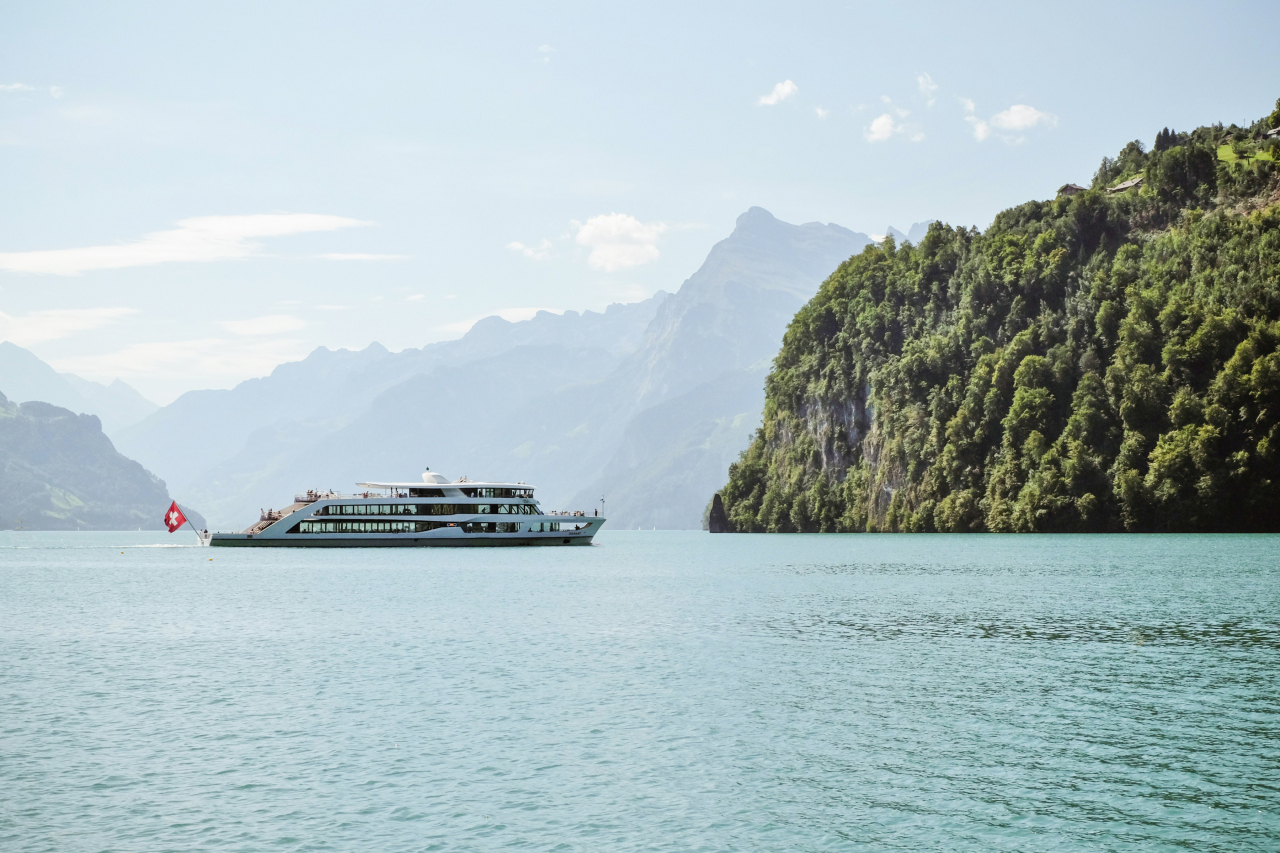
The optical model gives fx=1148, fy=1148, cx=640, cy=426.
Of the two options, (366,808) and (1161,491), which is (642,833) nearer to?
(366,808)

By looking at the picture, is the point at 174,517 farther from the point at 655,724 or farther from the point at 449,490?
the point at 655,724

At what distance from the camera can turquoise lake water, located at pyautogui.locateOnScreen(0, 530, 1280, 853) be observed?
87.4 feet

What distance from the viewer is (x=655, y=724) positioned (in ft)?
Result: 123

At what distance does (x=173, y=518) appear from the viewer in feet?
552

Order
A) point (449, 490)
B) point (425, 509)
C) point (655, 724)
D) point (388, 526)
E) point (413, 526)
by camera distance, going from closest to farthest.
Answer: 1. point (655, 724)
2. point (449, 490)
3. point (425, 509)
4. point (413, 526)
5. point (388, 526)

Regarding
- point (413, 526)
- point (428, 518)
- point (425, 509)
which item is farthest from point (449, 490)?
point (413, 526)

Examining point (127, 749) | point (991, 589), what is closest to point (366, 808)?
point (127, 749)

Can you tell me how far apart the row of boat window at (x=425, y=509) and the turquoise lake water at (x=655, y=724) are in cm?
8402

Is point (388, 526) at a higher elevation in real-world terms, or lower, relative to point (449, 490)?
lower

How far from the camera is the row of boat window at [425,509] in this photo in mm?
165875

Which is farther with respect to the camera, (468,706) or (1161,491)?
(1161,491)

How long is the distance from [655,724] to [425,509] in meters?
132

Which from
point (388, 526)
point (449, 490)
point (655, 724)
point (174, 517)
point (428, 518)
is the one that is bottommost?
point (655, 724)

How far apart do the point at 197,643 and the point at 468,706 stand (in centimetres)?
2578
